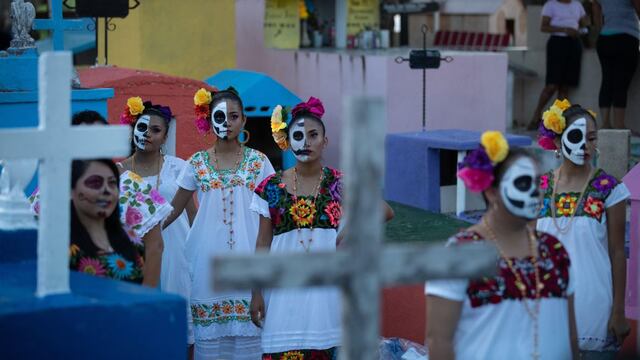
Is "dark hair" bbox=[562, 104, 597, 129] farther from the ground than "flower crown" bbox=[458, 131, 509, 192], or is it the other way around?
"dark hair" bbox=[562, 104, 597, 129]

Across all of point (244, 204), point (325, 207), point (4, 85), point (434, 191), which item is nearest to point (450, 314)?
point (325, 207)

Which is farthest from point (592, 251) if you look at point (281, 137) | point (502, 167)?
point (281, 137)

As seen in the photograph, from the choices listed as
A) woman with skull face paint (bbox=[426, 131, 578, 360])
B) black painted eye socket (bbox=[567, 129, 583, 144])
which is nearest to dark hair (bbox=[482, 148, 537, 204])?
woman with skull face paint (bbox=[426, 131, 578, 360])

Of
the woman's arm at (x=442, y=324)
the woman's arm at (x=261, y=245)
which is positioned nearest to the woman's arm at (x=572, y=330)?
the woman's arm at (x=442, y=324)

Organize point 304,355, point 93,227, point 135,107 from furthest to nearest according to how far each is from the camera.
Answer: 1. point 135,107
2. point 304,355
3. point 93,227

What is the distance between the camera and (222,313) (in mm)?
8562

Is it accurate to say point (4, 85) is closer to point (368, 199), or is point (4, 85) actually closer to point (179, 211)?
point (179, 211)

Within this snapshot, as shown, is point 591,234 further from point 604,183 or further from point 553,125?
point 553,125

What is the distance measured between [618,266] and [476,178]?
1945mm

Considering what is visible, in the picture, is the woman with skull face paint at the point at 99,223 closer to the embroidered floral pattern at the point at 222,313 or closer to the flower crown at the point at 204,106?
the embroidered floral pattern at the point at 222,313

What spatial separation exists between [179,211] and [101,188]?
2689 millimetres

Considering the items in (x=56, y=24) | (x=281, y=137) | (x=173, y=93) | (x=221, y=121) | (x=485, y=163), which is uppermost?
(x=56, y=24)

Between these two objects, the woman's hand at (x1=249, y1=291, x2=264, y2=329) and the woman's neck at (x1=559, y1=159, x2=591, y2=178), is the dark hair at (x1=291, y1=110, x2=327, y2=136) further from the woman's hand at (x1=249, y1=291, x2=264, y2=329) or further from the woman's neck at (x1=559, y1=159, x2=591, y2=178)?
the woman's neck at (x1=559, y1=159, x2=591, y2=178)

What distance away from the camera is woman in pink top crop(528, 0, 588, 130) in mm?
14406
